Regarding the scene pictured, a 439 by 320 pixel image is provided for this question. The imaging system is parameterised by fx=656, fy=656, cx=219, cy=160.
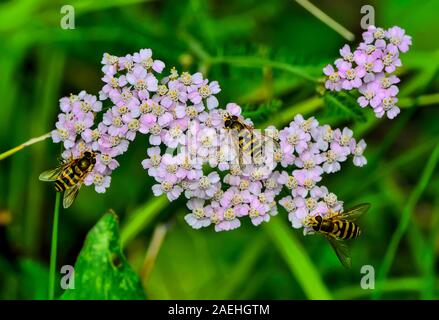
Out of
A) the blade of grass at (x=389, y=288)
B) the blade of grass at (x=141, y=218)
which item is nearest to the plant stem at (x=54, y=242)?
the blade of grass at (x=141, y=218)

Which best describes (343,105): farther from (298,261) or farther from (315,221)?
(298,261)

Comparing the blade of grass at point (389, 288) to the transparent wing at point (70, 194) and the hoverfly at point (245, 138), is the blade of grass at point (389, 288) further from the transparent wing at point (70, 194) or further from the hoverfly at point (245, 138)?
the transparent wing at point (70, 194)

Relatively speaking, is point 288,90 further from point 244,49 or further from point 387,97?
point 387,97

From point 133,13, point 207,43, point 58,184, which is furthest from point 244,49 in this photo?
point 133,13

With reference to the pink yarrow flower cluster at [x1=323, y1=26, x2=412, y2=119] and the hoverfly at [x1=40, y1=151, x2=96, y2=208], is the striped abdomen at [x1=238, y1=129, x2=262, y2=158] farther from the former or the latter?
the hoverfly at [x1=40, y1=151, x2=96, y2=208]

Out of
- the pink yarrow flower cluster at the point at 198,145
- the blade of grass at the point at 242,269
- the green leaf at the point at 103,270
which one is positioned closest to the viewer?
the pink yarrow flower cluster at the point at 198,145

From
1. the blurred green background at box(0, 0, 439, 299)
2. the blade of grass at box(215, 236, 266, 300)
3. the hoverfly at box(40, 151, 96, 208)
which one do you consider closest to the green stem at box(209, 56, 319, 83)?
the blurred green background at box(0, 0, 439, 299)
